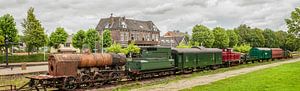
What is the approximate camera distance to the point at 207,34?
9156 centimetres

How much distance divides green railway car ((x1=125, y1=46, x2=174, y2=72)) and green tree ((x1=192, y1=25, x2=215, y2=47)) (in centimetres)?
5822

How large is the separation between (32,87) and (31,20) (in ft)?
159

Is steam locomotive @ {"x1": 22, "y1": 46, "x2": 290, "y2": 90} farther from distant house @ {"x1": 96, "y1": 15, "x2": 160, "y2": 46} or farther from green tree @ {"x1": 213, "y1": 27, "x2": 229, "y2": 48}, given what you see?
green tree @ {"x1": 213, "y1": 27, "x2": 229, "y2": 48}

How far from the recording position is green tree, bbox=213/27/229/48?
97.1 m

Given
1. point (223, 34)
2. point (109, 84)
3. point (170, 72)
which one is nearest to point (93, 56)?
point (109, 84)

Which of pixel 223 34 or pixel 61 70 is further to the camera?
pixel 223 34

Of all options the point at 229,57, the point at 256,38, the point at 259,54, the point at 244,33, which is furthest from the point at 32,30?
the point at 256,38

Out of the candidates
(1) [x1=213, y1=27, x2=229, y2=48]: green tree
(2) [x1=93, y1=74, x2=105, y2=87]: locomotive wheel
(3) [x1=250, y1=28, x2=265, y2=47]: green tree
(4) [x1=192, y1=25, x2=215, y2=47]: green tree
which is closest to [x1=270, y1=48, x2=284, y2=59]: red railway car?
(4) [x1=192, y1=25, x2=215, y2=47]: green tree

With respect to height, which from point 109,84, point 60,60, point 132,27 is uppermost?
point 132,27

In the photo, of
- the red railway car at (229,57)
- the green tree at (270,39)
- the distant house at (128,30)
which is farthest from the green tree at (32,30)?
the green tree at (270,39)

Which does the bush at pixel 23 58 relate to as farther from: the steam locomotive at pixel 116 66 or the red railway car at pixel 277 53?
the red railway car at pixel 277 53

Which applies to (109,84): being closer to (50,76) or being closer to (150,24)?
(50,76)

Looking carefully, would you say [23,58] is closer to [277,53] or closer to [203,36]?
[203,36]

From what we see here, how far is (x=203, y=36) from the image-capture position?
300 feet
